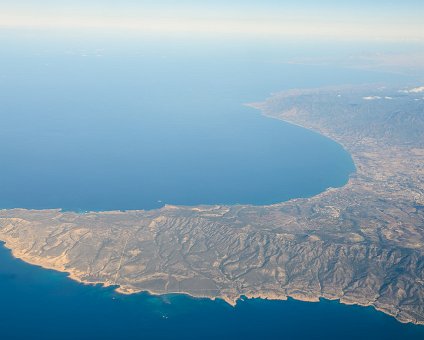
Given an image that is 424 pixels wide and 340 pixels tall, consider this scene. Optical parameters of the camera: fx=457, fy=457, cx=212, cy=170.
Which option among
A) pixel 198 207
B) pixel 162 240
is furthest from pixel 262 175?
pixel 162 240

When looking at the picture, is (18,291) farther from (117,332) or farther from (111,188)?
(111,188)

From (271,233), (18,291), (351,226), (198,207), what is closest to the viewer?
(18,291)

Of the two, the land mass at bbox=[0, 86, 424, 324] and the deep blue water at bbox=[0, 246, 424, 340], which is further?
the land mass at bbox=[0, 86, 424, 324]

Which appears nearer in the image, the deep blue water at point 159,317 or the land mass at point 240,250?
the deep blue water at point 159,317

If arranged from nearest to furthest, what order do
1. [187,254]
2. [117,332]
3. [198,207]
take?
[117,332], [187,254], [198,207]
